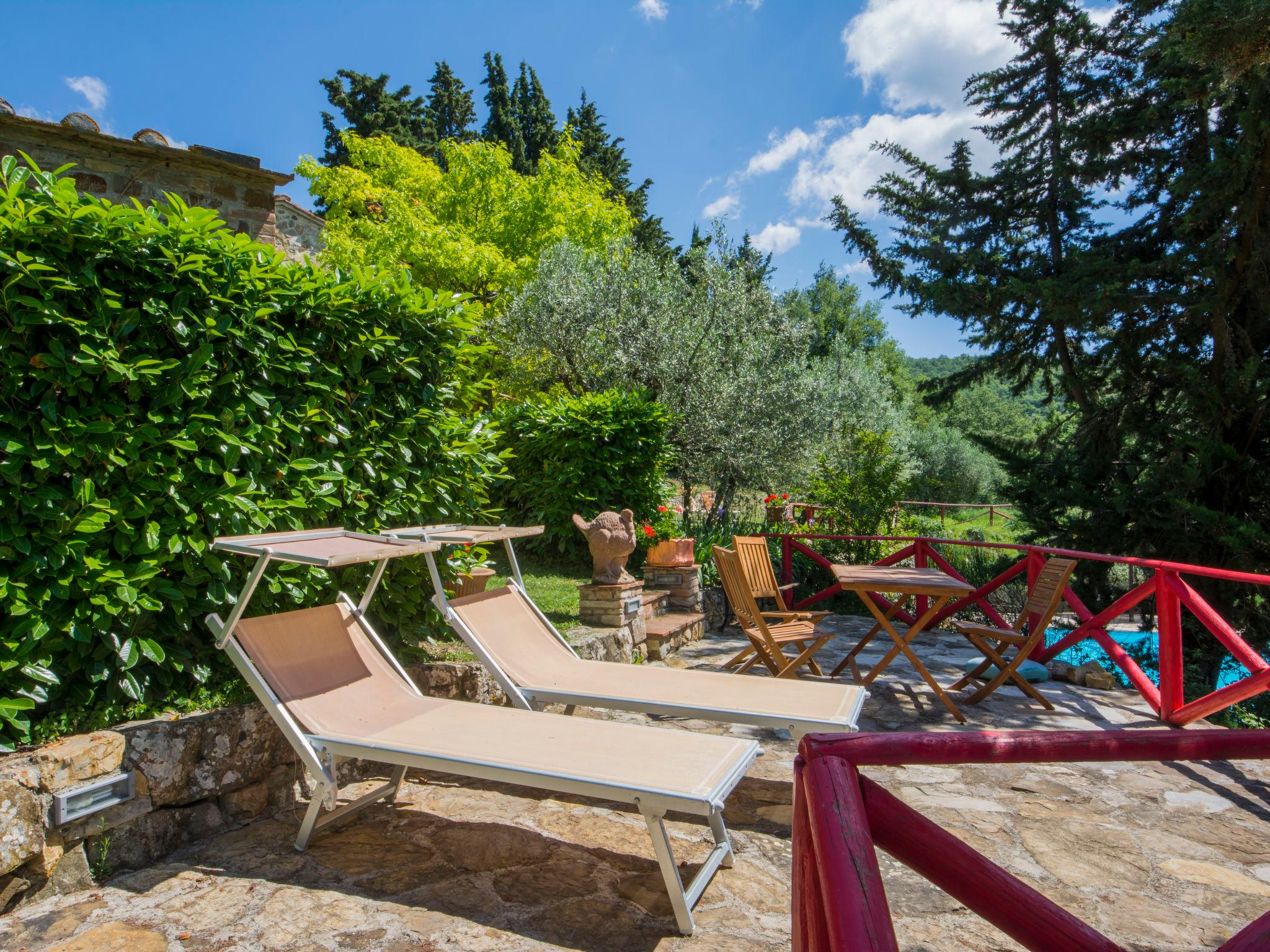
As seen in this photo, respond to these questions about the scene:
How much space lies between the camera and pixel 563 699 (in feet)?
12.2

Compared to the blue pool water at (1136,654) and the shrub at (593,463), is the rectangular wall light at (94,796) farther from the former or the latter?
the blue pool water at (1136,654)

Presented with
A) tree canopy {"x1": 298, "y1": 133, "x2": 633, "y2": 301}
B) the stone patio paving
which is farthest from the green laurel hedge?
tree canopy {"x1": 298, "y1": 133, "x2": 633, "y2": 301}

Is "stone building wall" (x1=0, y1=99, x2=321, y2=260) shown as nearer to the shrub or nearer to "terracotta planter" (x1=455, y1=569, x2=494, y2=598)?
"terracotta planter" (x1=455, y1=569, x2=494, y2=598)

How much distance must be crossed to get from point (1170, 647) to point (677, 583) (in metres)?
4.09

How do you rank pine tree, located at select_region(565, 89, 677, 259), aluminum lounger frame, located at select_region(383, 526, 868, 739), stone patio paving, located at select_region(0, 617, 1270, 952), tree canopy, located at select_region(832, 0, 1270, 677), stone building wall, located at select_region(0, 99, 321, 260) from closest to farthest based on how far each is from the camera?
stone patio paving, located at select_region(0, 617, 1270, 952)
aluminum lounger frame, located at select_region(383, 526, 868, 739)
stone building wall, located at select_region(0, 99, 321, 260)
tree canopy, located at select_region(832, 0, 1270, 677)
pine tree, located at select_region(565, 89, 677, 259)

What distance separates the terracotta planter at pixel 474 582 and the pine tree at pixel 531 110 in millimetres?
26277

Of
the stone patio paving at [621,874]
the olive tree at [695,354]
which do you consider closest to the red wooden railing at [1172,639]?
the stone patio paving at [621,874]

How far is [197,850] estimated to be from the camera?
2.96m

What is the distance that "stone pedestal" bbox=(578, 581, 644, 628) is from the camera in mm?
5973

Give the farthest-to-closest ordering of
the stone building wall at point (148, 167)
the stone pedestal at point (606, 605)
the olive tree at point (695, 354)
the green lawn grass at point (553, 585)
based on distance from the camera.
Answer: the olive tree at point (695, 354), the green lawn grass at point (553, 585), the stone pedestal at point (606, 605), the stone building wall at point (148, 167)

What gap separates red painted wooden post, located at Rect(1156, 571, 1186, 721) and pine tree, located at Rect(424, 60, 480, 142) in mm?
29675

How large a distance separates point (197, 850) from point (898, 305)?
12.2 m

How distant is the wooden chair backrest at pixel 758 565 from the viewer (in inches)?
246

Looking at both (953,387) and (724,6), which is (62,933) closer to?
(724,6)
